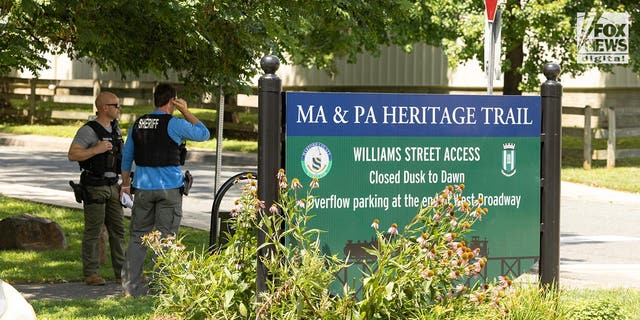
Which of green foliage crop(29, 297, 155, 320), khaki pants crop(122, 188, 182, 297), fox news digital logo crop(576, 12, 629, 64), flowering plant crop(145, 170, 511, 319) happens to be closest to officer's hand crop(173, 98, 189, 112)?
khaki pants crop(122, 188, 182, 297)

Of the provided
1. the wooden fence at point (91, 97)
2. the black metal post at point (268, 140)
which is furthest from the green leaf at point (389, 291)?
the wooden fence at point (91, 97)

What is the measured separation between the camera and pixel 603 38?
79.9ft

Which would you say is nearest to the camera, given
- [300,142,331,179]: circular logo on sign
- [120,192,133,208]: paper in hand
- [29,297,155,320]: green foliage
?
[300,142,331,179]: circular logo on sign

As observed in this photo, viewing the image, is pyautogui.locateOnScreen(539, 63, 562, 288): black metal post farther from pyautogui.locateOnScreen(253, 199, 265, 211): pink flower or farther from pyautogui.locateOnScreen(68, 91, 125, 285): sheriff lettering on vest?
pyautogui.locateOnScreen(68, 91, 125, 285): sheriff lettering on vest

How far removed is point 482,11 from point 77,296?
1560 centimetres

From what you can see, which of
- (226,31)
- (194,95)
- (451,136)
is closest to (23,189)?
(194,95)

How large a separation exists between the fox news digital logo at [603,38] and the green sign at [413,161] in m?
15.8

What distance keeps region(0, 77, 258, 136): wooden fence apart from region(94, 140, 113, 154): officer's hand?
1823 cm

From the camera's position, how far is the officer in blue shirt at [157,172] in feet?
33.2

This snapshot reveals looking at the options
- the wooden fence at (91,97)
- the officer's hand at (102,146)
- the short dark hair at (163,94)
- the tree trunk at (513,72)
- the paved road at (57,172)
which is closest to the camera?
the short dark hair at (163,94)

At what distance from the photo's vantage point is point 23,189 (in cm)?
1850

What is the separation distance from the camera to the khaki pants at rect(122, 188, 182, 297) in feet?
33.3

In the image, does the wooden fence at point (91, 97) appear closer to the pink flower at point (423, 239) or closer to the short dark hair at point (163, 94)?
the short dark hair at point (163, 94)

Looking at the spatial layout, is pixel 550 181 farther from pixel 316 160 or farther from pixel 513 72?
pixel 513 72
